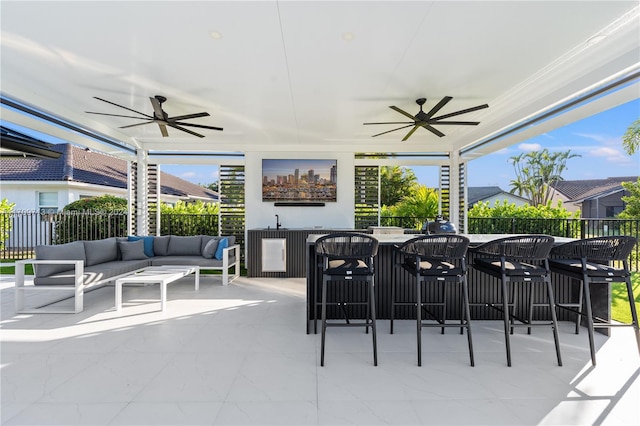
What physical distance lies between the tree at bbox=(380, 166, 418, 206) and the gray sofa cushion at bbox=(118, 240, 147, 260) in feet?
39.0

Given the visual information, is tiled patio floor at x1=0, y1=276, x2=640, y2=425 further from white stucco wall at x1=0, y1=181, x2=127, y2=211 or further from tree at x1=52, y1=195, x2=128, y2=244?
white stucco wall at x1=0, y1=181, x2=127, y2=211

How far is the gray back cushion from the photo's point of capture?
3737 mm

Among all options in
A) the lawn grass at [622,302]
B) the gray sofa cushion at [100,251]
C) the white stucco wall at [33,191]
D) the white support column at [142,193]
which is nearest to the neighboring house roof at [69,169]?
the white stucco wall at [33,191]

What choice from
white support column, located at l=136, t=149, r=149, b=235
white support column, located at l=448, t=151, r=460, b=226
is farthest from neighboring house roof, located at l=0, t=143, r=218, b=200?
white support column, located at l=448, t=151, r=460, b=226

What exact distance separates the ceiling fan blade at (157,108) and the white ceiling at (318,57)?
8.1 inches

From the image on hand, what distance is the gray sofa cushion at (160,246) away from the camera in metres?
5.55

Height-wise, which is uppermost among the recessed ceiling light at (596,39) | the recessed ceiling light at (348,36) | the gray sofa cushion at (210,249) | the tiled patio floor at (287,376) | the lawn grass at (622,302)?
the recessed ceiling light at (348,36)

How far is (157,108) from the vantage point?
3930mm

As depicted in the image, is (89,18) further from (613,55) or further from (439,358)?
(613,55)

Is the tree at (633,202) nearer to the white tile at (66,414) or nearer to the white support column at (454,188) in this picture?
the white support column at (454,188)

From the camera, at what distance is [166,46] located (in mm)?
2891

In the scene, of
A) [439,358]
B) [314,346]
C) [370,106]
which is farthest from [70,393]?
[370,106]

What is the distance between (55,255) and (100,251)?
739mm

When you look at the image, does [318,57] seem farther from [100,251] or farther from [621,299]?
[621,299]
